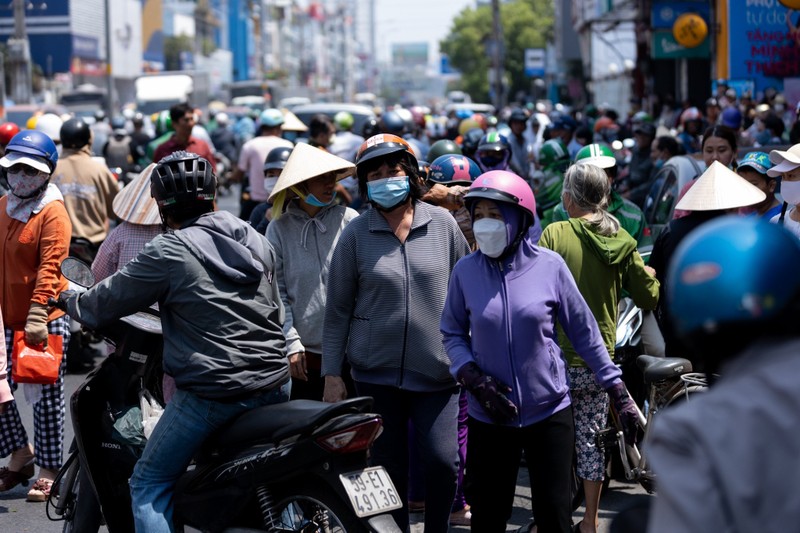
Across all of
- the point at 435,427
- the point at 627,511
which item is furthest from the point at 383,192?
the point at 627,511

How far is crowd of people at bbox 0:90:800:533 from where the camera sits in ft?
14.0

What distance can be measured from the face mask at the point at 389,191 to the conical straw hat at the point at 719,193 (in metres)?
1.64

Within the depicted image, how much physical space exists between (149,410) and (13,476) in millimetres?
2199

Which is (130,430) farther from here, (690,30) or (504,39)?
(504,39)

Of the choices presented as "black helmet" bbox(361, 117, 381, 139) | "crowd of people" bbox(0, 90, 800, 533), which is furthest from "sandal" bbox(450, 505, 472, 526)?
"black helmet" bbox(361, 117, 381, 139)

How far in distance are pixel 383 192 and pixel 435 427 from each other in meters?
0.97

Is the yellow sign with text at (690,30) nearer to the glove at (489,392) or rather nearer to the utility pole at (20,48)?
the glove at (489,392)

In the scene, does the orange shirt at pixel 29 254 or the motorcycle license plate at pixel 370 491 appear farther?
the orange shirt at pixel 29 254

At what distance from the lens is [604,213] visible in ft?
18.1

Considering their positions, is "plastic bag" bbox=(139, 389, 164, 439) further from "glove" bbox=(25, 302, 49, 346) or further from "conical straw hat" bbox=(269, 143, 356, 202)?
"glove" bbox=(25, 302, 49, 346)

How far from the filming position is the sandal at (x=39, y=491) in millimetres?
6340

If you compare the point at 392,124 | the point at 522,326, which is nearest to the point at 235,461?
the point at 522,326

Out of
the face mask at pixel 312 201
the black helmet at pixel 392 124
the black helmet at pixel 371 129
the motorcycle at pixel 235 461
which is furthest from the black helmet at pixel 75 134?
the motorcycle at pixel 235 461

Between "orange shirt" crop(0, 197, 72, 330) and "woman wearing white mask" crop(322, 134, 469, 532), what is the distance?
1.99 meters
